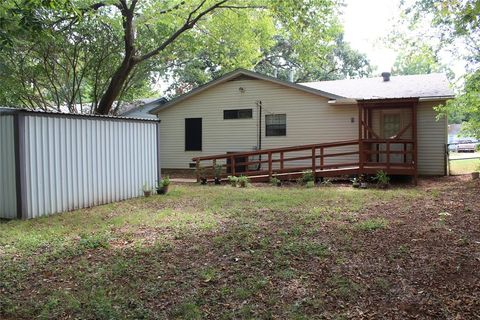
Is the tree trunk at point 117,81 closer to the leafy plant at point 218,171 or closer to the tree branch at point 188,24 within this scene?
the tree branch at point 188,24

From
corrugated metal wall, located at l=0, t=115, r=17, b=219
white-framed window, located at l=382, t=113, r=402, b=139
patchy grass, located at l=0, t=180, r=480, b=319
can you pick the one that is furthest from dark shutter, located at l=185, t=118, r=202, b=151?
corrugated metal wall, located at l=0, t=115, r=17, b=219

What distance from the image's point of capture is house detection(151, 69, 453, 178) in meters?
13.9

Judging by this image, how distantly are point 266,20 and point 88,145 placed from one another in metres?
10.1

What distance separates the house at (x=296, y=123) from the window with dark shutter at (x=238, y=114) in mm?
39

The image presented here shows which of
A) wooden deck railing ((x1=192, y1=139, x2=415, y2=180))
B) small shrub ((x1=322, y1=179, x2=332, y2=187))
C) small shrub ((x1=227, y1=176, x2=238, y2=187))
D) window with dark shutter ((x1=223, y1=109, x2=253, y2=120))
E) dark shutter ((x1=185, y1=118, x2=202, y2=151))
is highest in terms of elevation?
window with dark shutter ((x1=223, y1=109, x2=253, y2=120))

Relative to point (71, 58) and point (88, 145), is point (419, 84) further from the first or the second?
point (71, 58)

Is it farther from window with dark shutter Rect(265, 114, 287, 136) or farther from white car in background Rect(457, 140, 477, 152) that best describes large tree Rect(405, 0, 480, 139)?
white car in background Rect(457, 140, 477, 152)

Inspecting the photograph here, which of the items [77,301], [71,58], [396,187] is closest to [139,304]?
[77,301]

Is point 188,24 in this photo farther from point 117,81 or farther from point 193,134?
point 193,134

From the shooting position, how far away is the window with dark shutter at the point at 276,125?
16078 mm

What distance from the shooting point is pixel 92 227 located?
664 cm

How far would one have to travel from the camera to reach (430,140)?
14.2 metres

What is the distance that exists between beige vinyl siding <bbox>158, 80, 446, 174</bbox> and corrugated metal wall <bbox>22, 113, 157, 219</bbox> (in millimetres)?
6260

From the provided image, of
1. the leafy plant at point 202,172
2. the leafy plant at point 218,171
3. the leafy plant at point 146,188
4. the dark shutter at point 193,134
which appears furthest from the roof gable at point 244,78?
the leafy plant at point 146,188
